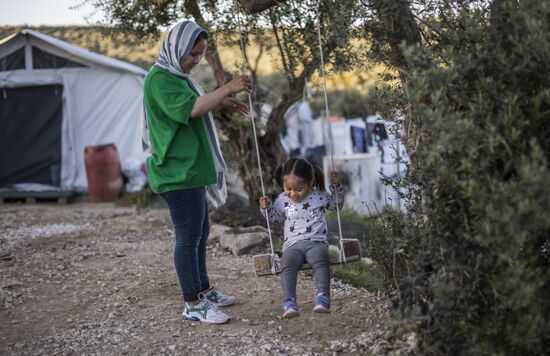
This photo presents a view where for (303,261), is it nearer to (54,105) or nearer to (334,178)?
(334,178)

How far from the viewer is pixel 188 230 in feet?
13.2

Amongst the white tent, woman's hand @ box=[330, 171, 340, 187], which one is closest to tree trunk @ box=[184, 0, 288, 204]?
woman's hand @ box=[330, 171, 340, 187]

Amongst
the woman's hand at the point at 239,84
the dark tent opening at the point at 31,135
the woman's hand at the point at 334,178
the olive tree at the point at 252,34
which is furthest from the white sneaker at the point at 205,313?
the dark tent opening at the point at 31,135

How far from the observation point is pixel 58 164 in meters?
12.6

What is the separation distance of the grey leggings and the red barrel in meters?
8.44

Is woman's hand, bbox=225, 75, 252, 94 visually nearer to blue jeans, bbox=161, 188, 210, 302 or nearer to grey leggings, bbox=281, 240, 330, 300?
blue jeans, bbox=161, 188, 210, 302

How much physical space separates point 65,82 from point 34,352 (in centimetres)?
924

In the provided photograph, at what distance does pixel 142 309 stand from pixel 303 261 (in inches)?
48.2

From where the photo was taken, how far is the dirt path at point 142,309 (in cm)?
384

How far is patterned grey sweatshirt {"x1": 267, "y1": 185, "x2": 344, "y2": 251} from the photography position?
425 centimetres

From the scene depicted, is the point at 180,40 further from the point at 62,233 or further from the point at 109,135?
the point at 109,135

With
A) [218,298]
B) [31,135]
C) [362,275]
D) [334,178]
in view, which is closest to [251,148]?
[362,275]

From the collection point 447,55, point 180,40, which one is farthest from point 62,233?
point 447,55

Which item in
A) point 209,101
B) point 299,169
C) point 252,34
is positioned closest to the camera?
point 209,101
